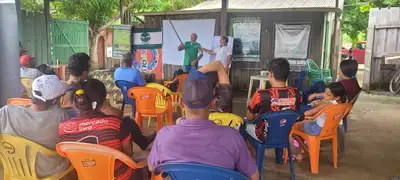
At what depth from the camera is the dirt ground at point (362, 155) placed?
344 cm

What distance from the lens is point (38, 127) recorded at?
2.16 m

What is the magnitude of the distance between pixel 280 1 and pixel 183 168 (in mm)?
7870

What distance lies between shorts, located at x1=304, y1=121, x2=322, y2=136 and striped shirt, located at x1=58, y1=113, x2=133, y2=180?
6.78 feet

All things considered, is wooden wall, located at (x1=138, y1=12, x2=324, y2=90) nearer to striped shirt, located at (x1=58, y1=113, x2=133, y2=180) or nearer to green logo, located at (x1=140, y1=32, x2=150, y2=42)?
green logo, located at (x1=140, y1=32, x2=150, y2=42)

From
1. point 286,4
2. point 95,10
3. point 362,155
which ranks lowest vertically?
point 362,155

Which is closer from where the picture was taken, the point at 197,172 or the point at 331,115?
the point at 197,172

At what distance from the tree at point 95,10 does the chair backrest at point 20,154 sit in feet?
30.5

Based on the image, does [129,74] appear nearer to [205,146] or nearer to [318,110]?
[318,110]


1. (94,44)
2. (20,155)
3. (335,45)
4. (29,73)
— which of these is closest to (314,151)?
(20,155)

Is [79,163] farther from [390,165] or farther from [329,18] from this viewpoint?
[329,18]

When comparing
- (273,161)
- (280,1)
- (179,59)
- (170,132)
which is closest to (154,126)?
(273,161)

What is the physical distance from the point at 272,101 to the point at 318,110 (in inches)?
28.0

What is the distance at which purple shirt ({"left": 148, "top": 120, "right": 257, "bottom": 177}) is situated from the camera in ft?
5.27

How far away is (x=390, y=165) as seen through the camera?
3.73 meters
